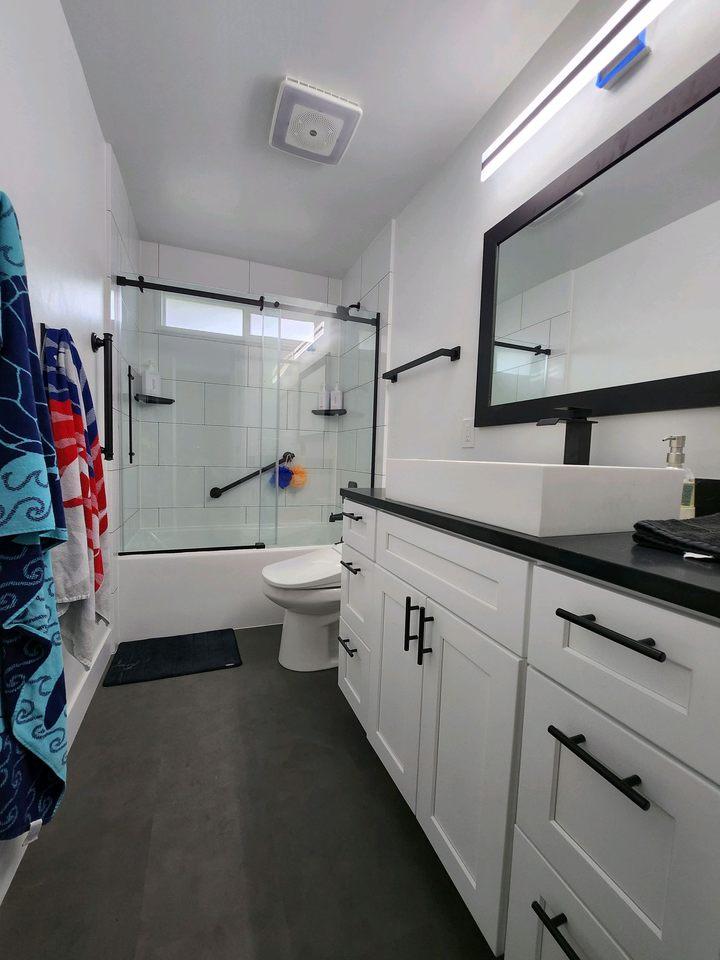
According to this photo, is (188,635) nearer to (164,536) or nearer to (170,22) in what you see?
(164,536)

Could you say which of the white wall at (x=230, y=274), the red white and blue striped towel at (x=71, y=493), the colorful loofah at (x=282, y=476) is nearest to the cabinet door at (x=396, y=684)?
the red white and blue striped towel at (x=71, y=493)

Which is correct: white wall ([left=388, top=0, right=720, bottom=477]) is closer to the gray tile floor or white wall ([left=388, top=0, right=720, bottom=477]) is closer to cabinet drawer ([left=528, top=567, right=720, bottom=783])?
cabinet drawer ([left=528, top=567, right=720, bottom=783])

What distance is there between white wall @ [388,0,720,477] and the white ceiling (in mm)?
93

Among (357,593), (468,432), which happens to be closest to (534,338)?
(468,432)

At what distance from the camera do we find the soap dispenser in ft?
A: 2.76

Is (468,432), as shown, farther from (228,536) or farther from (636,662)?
(228,536)

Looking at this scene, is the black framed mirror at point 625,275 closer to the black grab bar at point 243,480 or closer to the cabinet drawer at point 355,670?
the cabinet drawer at point 355,670

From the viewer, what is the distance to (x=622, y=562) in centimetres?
54

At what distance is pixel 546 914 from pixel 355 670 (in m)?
0.85

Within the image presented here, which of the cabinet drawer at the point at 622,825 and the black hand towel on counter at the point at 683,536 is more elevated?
the black hand towel on counter at the point at 683,536

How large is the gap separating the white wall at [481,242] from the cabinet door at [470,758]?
62cm

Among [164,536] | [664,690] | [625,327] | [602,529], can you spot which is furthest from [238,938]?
[164,536]

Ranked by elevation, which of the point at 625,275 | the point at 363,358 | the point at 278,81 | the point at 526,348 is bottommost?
the point at 526,348

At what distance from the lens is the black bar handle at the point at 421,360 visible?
67.4 inches
